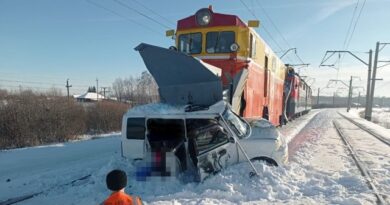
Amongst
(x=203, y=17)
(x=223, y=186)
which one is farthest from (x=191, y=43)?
(x=223, y=186)

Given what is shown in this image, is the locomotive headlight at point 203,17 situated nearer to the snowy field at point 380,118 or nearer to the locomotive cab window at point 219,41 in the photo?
the locomotive cab window at point 219,41

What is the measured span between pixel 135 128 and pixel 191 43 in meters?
4.82

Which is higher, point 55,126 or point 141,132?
point 141,132

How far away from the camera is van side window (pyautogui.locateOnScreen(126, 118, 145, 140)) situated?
696 centimetres

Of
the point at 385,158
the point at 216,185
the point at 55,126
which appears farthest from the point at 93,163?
the point at 55,126

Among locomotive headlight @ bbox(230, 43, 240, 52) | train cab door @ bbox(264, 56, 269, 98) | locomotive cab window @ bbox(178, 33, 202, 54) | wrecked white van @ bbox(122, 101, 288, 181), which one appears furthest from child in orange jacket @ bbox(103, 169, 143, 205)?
train cab door @ bbox(264, 56, 269, 98)

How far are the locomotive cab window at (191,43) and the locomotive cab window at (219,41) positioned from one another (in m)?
0.33

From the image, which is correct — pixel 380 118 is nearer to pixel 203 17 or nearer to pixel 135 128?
pixel 203 17

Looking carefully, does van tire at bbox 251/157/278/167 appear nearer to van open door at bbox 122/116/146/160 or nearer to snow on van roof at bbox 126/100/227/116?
snow on van roof at bbox 126/100/227/116

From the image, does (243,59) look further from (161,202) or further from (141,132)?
(161,202)

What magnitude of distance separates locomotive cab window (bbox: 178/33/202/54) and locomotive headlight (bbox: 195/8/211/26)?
38 cm

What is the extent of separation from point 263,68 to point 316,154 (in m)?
3.58

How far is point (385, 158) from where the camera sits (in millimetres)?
10852

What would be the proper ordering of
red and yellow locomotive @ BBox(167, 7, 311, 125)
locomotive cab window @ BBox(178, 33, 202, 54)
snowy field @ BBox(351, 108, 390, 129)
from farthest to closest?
snowy field @ BBox(351, 108, 390, 129)
locomotive cab window @ BBox(178, 33, 202, 54)
red and yellow locomotive @ BBox(167, 7, 311, 125)
